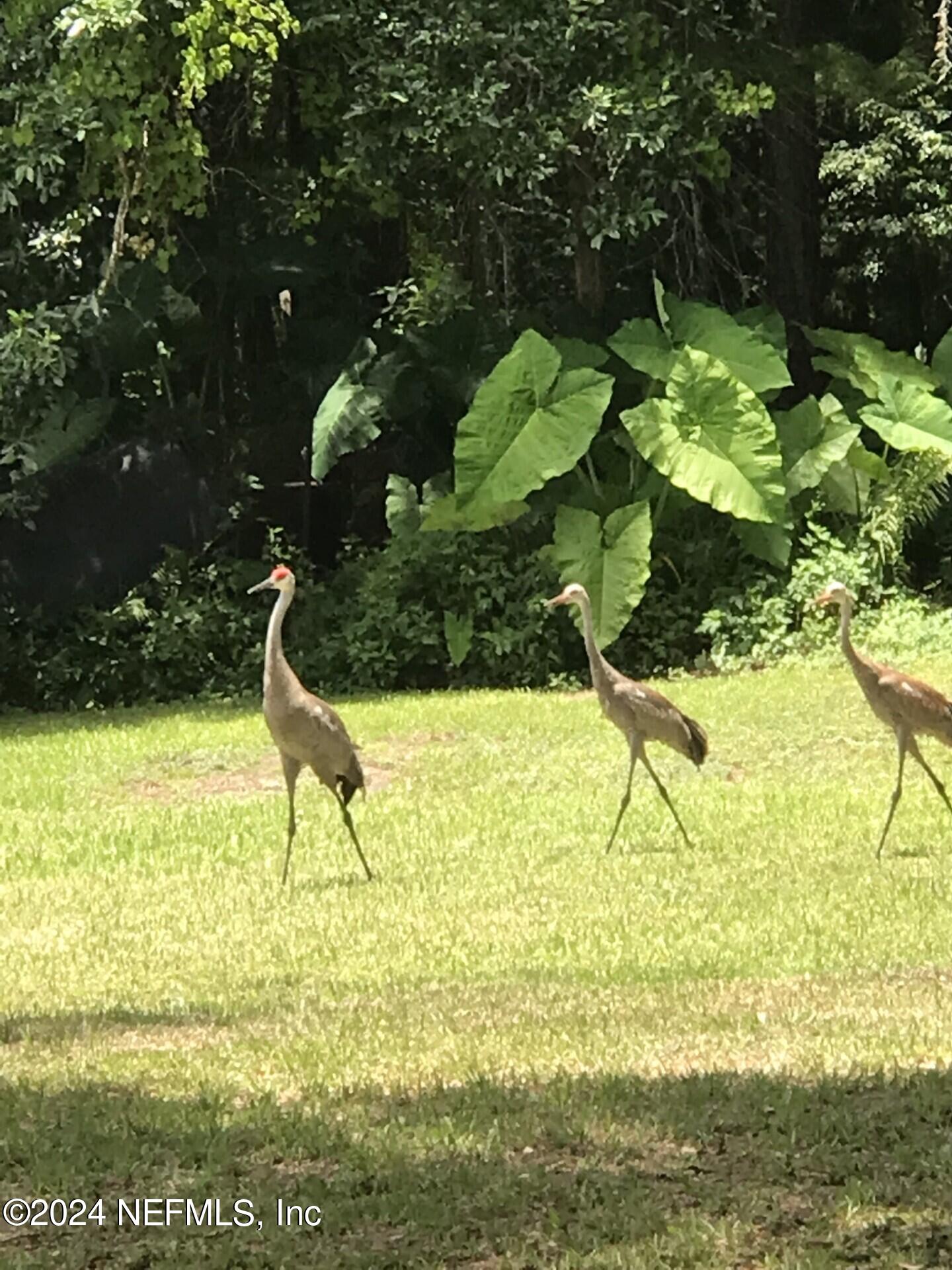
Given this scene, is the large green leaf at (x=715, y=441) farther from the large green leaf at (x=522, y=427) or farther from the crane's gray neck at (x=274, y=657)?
the crane's gray neck at (x=274, y=657)

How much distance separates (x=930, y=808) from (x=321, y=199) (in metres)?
9.70

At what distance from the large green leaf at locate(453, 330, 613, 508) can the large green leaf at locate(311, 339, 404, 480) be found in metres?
1.08

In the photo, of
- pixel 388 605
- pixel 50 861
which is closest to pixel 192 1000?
pixel 50 861

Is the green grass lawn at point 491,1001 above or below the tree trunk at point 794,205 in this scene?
below

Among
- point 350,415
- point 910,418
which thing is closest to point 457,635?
point 350,415

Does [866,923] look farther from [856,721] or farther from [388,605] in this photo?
[388,605]

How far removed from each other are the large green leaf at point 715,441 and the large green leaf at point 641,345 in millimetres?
586

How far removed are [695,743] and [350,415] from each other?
7.69m

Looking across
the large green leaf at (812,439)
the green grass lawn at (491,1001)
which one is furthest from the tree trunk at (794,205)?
the green grass lawn at (491,1001)

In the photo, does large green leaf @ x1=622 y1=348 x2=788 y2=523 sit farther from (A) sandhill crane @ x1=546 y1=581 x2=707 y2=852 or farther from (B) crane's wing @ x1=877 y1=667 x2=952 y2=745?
(B) crane's wing @ x1=877 y1=667 x2=952 y2=745

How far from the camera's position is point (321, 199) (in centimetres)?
1867

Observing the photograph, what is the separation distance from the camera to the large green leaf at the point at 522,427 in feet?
55.1

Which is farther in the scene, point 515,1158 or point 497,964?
point 497,964

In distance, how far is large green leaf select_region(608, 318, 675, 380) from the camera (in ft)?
57.6
